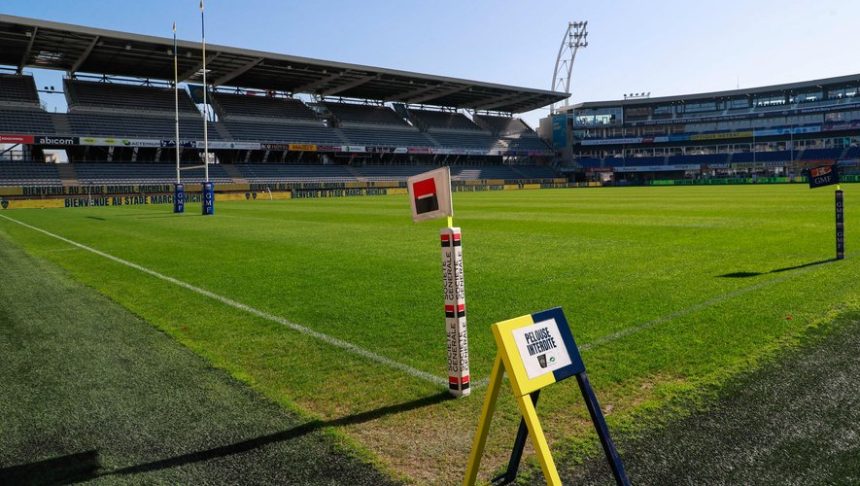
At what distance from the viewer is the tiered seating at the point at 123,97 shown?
5472 centimetres

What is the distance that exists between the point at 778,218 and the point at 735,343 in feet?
52.9

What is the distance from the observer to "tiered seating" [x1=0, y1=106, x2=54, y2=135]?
155 ft

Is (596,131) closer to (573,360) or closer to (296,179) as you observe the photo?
(296,179)

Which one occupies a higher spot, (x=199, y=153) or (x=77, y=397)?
Result: (x=199, y=153)

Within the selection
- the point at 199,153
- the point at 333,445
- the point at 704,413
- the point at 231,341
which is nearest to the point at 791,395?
the point at 704,413

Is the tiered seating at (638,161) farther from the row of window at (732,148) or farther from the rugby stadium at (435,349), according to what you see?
the rugby stadium at (435,349)

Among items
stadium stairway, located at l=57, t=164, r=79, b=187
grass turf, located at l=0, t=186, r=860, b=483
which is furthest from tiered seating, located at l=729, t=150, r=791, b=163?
stadium stairway, located at l=57, t=164, r=79, b=187

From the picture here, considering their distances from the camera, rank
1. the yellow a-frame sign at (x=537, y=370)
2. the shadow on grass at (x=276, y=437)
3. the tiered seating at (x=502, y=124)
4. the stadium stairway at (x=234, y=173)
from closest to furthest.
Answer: the yellow a-frame sign at (x=537, y=370), the shadow on grass at (x=276, y=437), the stadium stairway at (x=234, y=173), the tiered seating at (x=502, y=124)

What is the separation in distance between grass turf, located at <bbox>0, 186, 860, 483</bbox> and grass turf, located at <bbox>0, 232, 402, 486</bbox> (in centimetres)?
27

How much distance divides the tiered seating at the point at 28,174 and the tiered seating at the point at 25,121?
9.10 ft

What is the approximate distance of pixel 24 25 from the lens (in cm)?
4141

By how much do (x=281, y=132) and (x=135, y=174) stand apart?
54.2ft

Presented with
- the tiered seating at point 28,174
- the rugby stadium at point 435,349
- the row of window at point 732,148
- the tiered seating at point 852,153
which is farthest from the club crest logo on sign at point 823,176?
the tiered seating at point 852,153

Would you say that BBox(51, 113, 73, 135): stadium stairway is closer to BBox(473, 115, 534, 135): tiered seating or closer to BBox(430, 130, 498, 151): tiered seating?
BBox(430, 130, 498, 151): tiered seating
